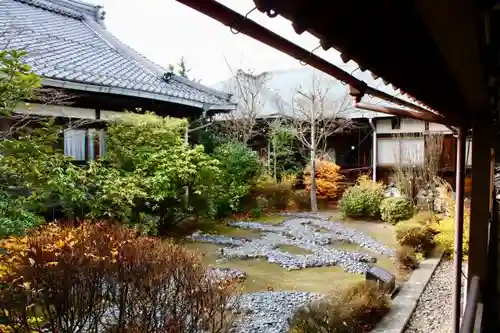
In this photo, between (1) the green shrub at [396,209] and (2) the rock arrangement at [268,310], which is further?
(1) the green shrub at [396,209]

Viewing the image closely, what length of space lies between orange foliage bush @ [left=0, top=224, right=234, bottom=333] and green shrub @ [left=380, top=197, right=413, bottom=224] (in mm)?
7756

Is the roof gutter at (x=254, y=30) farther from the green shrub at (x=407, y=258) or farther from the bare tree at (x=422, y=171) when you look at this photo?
the bare tree at (x=422, y=171)

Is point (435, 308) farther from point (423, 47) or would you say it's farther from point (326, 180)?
point (326, 180)

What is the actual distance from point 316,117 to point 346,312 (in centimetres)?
962

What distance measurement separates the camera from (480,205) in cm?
338

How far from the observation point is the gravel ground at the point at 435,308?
4250 millimetres

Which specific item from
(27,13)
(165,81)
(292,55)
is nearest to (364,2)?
(292,55)

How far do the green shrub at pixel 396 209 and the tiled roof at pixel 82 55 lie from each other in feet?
16.6

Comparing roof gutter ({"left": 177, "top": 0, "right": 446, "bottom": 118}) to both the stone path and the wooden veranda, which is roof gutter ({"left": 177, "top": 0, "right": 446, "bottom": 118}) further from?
the stone path

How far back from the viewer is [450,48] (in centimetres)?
141

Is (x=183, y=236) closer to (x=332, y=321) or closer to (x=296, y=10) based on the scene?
(x=332, y=321)

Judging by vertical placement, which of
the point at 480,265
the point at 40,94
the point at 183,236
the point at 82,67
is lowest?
the point at 183,236

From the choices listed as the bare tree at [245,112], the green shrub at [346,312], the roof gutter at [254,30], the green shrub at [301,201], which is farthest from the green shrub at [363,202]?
the roof gutter at [254,30]

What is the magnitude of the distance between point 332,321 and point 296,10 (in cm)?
329
